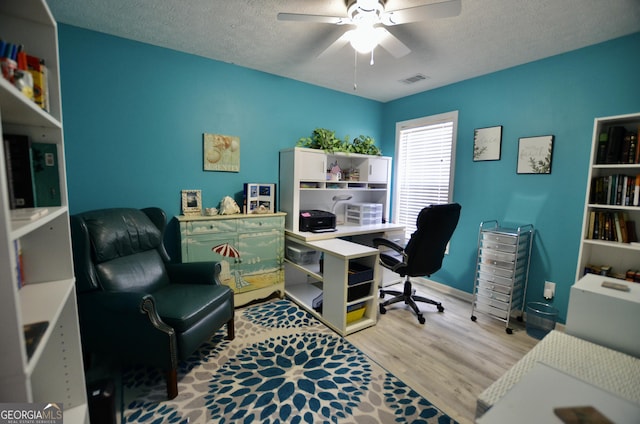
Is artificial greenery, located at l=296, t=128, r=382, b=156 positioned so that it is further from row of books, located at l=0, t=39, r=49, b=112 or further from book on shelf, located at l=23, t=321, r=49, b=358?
book on shelf, located at l=23, t=321, r=49, b=358

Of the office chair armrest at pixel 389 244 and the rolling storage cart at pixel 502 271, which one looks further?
the office chair armrest at pixel 389 244

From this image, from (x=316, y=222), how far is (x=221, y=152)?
124 centimetres

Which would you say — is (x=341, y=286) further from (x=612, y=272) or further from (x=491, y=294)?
(x=612, y=272)

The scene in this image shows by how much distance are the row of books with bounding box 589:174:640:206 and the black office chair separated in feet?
3.07

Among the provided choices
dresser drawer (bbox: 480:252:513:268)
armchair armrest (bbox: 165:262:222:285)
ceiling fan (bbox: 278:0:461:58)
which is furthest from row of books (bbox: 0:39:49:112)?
dresser drawer (bbox: 480:252:513:268)

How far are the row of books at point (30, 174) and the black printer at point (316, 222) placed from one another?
7.06 feet

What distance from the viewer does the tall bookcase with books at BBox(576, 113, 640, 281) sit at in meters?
1.93

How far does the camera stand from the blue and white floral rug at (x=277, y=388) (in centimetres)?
157

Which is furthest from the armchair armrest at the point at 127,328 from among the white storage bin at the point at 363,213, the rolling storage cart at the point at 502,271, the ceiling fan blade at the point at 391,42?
the rolling storage cart at the point at 502,271

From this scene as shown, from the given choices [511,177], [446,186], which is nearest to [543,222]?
[511,177]

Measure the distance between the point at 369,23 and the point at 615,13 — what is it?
1.67 m

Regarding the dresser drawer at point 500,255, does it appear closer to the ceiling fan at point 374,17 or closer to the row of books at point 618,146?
the row of books at point 618,146

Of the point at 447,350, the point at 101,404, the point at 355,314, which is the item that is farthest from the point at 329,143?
the point at 101,404

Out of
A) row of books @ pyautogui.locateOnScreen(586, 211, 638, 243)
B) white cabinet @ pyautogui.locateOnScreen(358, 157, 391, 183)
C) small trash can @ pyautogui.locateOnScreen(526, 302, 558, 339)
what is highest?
white cabinet @ pyautogui.locateOnScreen(358, 157, 391, 183)
